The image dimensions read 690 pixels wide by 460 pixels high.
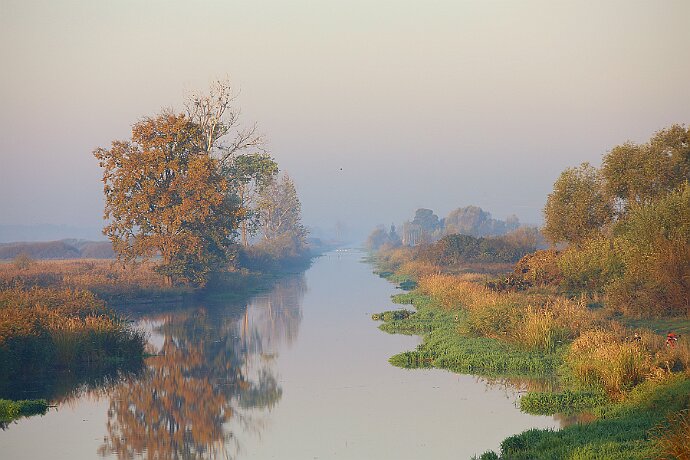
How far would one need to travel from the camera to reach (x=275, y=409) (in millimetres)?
21234

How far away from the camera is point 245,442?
1773 cm

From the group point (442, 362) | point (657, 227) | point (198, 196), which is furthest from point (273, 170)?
point (442, 362)

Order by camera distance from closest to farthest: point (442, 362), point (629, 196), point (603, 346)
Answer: point (603, 346), point (442, 362), point (629, 196)

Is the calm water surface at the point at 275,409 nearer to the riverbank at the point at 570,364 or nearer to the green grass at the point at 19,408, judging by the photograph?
the green grass at the point at 19,408

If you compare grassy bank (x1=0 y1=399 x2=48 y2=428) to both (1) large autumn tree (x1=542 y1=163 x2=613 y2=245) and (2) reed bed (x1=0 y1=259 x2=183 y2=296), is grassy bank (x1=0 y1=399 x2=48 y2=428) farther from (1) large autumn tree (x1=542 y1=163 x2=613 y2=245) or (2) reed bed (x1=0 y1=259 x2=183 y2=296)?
(1) large autumn tree (x1=542 y1=163 x2=613 y2=245)

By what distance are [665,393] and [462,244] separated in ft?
201

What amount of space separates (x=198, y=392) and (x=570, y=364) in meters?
10.9

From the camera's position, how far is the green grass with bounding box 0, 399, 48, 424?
65.2 feet

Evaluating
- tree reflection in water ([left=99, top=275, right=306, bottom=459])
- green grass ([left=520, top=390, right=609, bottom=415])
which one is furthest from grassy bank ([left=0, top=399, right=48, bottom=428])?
green grass ([left=520, top=390, right=609, bottom=415])

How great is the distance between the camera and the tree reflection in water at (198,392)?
17703 millimetres

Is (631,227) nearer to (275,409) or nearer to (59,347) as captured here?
(275,409)

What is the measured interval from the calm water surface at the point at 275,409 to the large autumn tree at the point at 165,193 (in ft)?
57.5

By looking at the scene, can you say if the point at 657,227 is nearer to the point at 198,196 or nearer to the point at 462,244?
the point at 198,196

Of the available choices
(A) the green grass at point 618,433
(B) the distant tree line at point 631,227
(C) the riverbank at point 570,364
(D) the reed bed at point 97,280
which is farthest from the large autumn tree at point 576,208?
(A) the green grass at point 618,433
